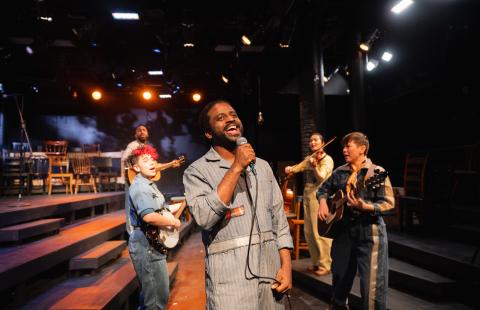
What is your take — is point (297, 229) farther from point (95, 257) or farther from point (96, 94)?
point (96, 94)

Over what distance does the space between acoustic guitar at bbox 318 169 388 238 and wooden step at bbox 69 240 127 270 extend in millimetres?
2885

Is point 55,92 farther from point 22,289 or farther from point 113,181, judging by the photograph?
point 22,289

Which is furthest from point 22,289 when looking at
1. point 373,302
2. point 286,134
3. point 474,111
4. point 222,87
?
point 286,134

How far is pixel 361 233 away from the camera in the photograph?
277 centimetres

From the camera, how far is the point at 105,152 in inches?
496

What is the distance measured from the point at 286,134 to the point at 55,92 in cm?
984

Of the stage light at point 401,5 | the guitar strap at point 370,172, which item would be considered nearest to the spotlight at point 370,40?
the stage light at point 401,5

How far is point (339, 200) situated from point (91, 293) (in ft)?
8.70

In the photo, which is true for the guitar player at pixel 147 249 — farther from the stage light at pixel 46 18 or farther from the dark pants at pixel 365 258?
the stage light at pixel 46 18

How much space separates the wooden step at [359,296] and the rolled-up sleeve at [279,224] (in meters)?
2.62

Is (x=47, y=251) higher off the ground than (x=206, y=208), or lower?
lower

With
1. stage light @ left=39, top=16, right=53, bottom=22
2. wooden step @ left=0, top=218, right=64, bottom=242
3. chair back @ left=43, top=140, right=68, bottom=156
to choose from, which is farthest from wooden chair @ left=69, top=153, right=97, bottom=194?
wooden step @ left=0, top=218, right=64, bottom=242

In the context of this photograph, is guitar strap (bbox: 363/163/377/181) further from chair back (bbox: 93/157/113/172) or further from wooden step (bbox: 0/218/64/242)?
chair back (bbox: 93/157/113/172)

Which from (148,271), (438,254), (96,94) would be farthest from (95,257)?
(96,94)
